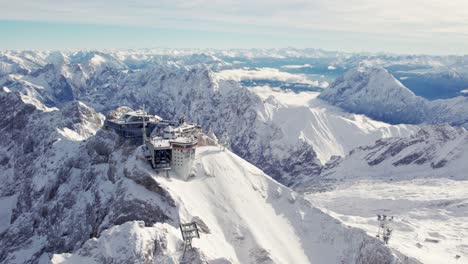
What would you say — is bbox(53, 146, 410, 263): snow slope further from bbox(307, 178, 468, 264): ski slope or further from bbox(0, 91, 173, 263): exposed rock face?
bbox(307, 178, 468, 264): ski slope

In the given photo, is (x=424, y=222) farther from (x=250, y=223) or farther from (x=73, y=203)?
(x=73, y=203)

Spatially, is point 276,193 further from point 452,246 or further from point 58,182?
point 58,182

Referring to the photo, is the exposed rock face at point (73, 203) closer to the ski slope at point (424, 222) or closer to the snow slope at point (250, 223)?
the snow slope at point (250, 223)

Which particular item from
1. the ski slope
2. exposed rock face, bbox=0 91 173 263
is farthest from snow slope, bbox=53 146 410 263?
the ski slope

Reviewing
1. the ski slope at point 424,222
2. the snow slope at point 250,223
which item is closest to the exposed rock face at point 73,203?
the snow slope at point 250,223

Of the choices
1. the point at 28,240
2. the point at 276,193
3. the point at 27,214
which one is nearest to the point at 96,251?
the point at 276,193

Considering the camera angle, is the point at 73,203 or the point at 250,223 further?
the point at 73,203

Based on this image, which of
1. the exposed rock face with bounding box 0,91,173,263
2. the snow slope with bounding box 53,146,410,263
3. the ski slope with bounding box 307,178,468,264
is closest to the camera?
the snow slope with bounding box 53,146,410,263

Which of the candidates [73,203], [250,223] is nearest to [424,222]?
[250,223]
